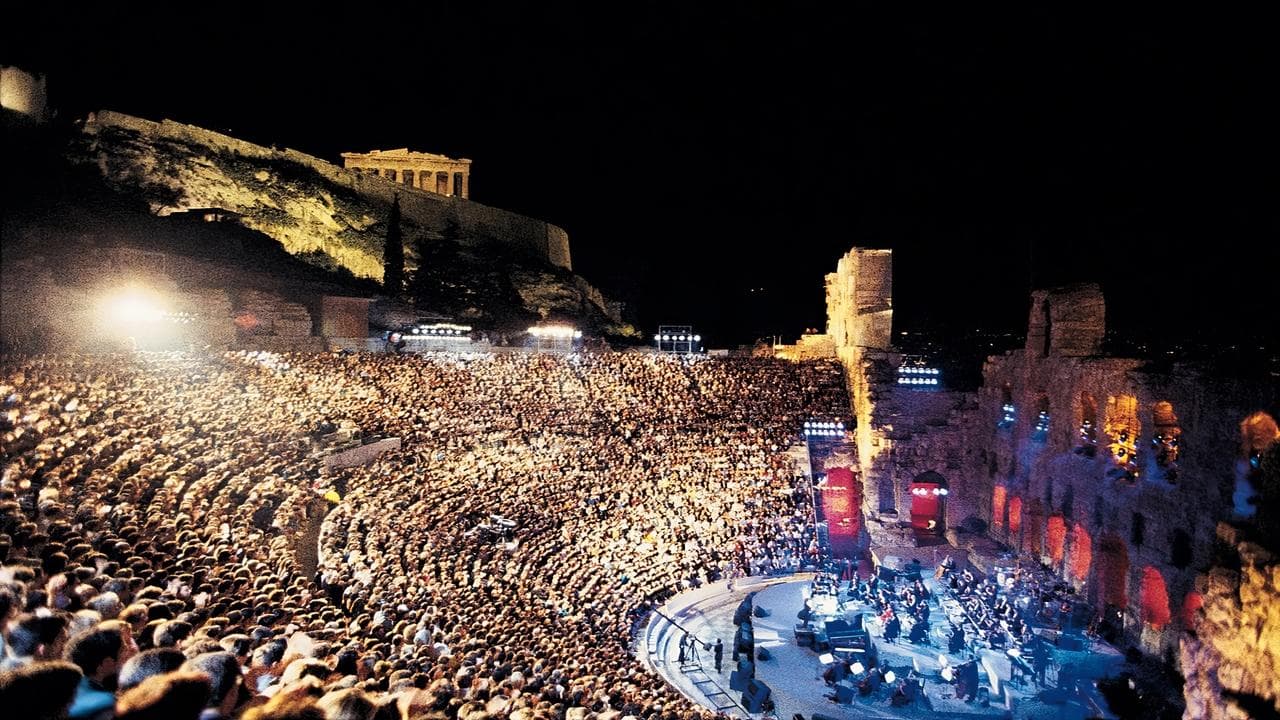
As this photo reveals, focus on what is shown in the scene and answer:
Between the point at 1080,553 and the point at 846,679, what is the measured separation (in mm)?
11052

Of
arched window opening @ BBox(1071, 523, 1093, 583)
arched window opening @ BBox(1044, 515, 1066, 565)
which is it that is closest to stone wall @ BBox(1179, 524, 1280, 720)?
arched window opening @ BBox(1071, 523, 1093, 583)

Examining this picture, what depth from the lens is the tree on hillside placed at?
2345 inches

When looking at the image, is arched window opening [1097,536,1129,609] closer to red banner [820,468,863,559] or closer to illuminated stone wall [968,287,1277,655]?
illuminated stone wall [968,287,1277,655]

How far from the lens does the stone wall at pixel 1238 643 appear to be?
9062mm

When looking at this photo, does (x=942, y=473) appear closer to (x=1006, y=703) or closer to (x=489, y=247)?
(x=1006, y=703)

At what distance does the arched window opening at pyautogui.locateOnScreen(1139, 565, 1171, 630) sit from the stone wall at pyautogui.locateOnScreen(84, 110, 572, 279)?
180 ft

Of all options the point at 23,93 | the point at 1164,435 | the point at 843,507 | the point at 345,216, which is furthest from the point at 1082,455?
the point at 345,216

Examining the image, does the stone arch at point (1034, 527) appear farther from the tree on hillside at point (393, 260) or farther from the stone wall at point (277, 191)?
the stone wall at point (277, 191)

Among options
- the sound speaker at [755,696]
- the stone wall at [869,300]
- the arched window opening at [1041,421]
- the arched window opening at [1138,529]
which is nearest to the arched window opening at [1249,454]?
the arched window opening at [1138,529]

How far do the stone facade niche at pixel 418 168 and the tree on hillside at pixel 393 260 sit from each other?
10.6 meters

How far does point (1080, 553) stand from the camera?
23516 millimetres

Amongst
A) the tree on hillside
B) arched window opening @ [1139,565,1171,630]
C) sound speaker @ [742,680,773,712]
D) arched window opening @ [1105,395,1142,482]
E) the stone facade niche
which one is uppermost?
the stone facade niche

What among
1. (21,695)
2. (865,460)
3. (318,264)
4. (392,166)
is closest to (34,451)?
(21,695)

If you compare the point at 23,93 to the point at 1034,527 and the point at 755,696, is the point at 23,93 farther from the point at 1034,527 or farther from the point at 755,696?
the point at 1034,527
